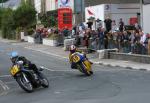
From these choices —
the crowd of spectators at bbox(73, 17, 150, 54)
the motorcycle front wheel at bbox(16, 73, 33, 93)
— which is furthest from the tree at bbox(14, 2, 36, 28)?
the motorcycle front wheel at bbox(16, 73, 33, 93)

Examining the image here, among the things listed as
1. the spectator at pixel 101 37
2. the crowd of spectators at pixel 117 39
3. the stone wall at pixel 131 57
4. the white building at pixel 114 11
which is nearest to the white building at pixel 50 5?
the white building at pixel 114 11

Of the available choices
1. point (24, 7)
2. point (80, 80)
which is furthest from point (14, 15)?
point (80, 80)

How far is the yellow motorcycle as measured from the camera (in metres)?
24.0

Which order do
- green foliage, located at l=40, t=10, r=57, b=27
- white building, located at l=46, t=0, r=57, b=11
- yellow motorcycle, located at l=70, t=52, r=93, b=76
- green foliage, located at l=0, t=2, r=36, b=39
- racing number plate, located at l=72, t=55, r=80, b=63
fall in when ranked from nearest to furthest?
yellow motorcycle, located at l=70, t=52, r=93, b=76 < racing number plate, located at l=72, t=55, r=80, b=63 < green foliage, located at l=40, t=10, r=57, b=27 < white building, located at l=46, t=0, r=57, b=11 < green foliage, located at l=0, t=2, r=36, b=39

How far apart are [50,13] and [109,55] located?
43093 mm

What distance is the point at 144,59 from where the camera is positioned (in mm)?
29094

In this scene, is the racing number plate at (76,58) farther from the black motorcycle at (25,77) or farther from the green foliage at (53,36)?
the green foliage at (53,36)

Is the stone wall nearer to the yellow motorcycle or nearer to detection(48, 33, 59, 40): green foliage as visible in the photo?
the yellow motorcycle

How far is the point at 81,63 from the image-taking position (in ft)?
79.4

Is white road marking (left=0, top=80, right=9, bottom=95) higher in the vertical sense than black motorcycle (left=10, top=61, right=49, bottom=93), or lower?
lower

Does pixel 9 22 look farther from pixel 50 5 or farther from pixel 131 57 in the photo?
pixel 131 57

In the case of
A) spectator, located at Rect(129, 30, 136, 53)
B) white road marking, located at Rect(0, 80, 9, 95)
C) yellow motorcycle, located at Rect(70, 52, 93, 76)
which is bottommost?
white road marking, located at Rect(0, 80, 9, 95)

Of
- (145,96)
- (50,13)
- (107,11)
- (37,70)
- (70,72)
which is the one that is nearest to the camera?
(145,96)

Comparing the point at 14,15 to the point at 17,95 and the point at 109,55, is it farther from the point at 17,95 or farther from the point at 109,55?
the point at 17,95
